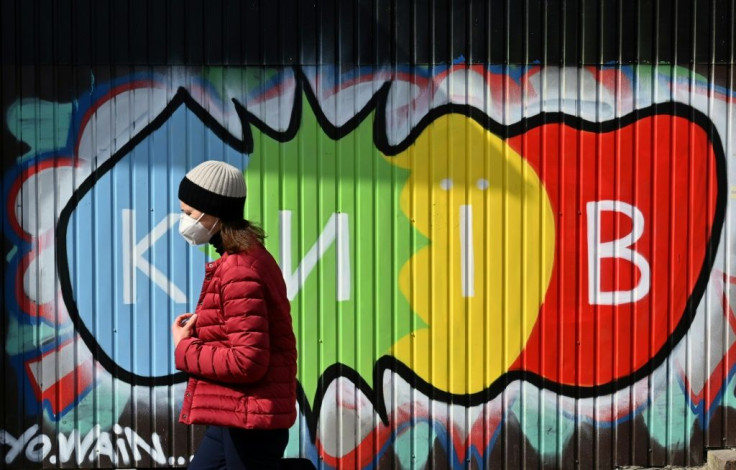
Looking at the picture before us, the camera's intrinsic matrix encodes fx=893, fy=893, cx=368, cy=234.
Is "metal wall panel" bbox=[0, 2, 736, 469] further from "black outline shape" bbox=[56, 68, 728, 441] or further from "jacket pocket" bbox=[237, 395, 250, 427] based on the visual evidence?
"jacket pocket" bbox=[237, 395, 250, 427]

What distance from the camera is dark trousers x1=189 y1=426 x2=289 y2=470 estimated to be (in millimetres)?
3238

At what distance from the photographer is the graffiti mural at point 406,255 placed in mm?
5102

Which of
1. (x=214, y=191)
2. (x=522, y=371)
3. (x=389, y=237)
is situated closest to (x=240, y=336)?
(x=214, y=191)

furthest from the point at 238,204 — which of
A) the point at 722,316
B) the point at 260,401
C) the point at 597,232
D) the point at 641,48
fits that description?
the point at 722,316

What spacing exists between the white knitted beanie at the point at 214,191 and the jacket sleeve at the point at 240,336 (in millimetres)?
251

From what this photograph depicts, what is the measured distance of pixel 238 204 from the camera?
→ 3367mm

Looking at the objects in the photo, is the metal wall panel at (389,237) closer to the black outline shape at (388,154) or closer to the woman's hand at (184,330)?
the black outline shape at (388,154)

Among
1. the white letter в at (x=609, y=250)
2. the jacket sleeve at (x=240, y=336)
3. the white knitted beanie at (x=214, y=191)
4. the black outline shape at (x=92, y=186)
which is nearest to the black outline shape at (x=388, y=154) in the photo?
the black outline shape at (x=92, y=186)

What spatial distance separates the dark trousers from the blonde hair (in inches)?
26.0

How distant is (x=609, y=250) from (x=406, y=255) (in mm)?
1185

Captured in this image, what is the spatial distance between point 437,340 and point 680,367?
4.74 feet

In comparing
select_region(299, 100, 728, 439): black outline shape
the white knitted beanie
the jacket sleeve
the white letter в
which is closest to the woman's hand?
the jacket sleeve

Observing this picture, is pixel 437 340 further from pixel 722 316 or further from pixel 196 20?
pixel 196 20

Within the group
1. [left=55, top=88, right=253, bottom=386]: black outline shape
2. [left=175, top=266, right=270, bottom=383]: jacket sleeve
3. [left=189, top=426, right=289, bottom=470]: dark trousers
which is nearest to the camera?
[left=175, top=266, right=270, bottom=383]: jacket sleeve
